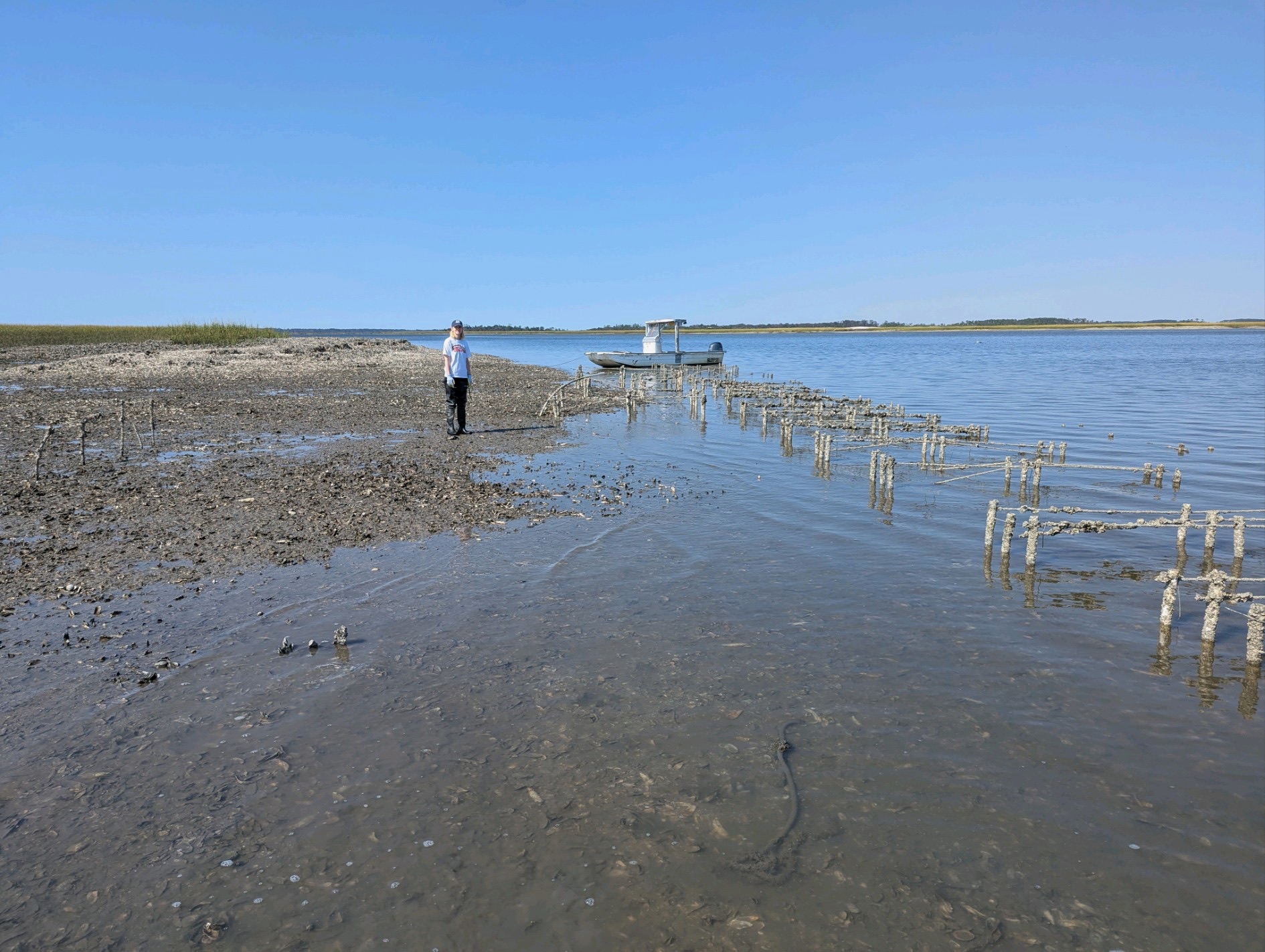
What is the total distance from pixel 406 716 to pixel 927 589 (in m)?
7.08

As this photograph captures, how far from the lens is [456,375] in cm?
2117

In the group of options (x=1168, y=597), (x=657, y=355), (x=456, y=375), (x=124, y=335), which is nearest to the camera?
(x=1168, y=597)

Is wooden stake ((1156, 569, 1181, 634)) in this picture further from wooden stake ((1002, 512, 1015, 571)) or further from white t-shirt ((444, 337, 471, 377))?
white t-shirt ((444, 337, 471, 377))

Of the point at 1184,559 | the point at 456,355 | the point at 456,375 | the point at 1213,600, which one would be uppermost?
the point at 456,355

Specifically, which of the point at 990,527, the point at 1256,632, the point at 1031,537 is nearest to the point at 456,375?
the point at 990,527

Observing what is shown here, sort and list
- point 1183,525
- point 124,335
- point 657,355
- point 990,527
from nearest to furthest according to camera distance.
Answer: point 1183,525 → point 990,527 → point 657,355 → point 124,335

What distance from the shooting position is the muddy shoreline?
10.9 meters

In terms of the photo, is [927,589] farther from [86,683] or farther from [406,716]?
[86,683]

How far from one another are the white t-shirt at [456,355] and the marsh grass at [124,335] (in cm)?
5576

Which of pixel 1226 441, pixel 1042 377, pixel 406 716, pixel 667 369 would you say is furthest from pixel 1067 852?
pixel 1042 377

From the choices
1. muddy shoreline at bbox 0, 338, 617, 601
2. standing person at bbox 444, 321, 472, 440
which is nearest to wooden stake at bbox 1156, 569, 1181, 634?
muddy shoreline at bbox 0, 338, 617, 601

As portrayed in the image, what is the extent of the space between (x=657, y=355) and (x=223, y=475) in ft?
142

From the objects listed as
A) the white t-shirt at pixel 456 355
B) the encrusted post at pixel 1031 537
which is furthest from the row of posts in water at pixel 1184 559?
the white t-shirt at pixel 456 355

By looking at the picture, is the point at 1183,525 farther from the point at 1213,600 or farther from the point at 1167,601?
the point at 1213,600
